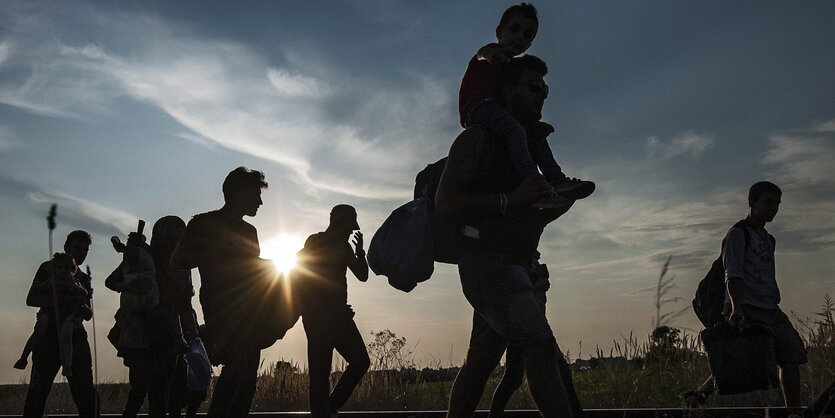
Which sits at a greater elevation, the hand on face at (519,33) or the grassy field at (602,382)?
the hand on face at (519,33)

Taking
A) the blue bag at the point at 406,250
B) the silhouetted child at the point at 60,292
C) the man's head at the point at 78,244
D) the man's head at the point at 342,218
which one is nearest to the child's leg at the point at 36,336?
the silhouetted child at the point at 60,292

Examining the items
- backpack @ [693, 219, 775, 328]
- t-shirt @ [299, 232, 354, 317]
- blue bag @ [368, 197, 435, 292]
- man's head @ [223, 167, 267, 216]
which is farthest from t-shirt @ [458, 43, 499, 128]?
backpack @ [693, 219, 775, 328]

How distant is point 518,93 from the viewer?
13.1ft

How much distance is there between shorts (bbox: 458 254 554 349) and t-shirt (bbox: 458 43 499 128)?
79 cm

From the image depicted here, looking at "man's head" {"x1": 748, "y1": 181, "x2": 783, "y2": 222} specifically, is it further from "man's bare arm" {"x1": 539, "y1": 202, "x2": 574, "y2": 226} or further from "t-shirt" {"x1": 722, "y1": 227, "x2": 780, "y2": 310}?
"man's bare arm" {"x1": 539, "y1": 202, "x2": 574, "y2": 226}

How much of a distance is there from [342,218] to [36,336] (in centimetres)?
329

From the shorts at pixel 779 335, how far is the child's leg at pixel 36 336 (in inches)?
253

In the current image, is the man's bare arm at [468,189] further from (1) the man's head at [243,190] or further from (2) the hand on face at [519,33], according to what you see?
(1) the man's head at [243,190]

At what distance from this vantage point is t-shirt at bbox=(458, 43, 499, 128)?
4.02 m

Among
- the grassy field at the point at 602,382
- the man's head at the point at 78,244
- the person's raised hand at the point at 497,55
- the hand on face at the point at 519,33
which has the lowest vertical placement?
the grassy field at the point at 602,382

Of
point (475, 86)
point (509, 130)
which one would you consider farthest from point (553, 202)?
point (475, 86)

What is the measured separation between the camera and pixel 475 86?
405 cm

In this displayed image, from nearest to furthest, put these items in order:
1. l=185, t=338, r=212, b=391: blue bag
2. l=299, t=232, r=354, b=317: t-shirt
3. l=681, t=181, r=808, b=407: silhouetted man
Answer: l=185, t=338, r=212, b=391: blue bag < l=681, t=181, r=808, b=407: silhouetted man < l=299, t=232, r=354, b=317: t-shirt

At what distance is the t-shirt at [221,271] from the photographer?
482 centimetres
